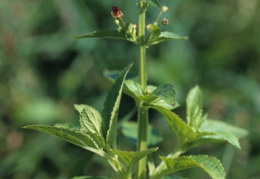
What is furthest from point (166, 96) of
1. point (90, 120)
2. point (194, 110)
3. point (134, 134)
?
point (134, 134)

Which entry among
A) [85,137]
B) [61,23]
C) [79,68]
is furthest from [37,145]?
[85,137]

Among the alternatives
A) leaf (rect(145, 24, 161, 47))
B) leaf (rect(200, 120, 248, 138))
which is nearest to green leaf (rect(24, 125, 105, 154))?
leaf (rect(145, 24, 161, 47))

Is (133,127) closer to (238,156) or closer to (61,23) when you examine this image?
(238,156)

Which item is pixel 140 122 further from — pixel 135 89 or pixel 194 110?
pixel 194 110

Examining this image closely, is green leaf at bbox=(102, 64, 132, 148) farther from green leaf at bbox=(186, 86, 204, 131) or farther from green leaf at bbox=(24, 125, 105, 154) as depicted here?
green leaf at bbox=(186, 86, 204, 131)

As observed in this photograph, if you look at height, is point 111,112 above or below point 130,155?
above

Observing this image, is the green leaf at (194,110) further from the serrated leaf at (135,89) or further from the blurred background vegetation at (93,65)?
the blurred background vegetation at (93,65)
